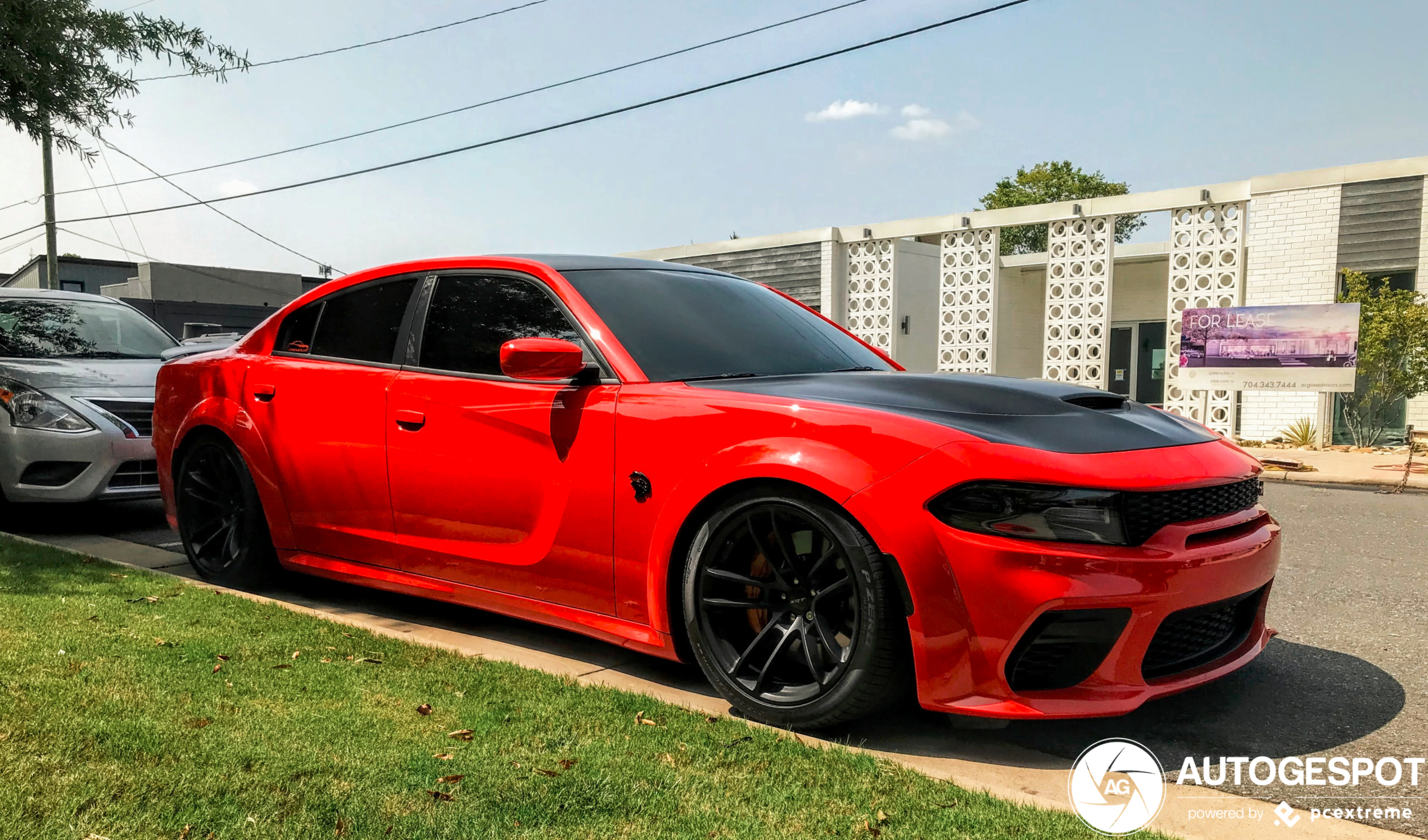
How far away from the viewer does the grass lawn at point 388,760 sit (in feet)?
7.98

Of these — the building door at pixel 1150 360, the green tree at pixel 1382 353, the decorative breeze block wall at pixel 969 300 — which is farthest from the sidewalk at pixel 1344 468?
the building door at pixel 1150 360

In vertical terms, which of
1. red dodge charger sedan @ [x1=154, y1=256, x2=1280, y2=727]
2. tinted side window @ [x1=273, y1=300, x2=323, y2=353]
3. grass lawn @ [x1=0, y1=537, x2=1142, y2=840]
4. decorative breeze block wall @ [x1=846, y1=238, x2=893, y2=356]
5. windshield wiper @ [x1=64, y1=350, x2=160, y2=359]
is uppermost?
decorative breeze block wall @ [x1=846, y1=238, x2=893, y2=356]

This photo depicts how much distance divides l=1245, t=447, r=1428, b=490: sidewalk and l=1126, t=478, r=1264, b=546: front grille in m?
9.09

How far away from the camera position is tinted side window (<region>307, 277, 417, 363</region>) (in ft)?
14.8

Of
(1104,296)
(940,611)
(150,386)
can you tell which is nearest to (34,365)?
(150,386)

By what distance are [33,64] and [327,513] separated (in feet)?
23.5

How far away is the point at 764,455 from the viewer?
315 centimetres

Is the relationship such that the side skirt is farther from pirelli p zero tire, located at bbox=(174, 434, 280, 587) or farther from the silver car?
the silver car

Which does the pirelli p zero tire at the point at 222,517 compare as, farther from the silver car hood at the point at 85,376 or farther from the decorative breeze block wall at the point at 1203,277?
the decorative breeze block wall at the point at 1203,277

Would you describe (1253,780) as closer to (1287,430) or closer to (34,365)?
(34,365)

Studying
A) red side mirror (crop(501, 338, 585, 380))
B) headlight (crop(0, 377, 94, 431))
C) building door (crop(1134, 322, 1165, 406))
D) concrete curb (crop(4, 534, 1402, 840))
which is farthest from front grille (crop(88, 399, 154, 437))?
building door (crop(1134, 322, 1165, 406))

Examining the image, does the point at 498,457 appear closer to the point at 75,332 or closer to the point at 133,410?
the point at 133,410

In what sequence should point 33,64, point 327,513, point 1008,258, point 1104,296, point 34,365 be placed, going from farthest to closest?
point 1008,258, point 1104,296, point 33,64, point 34,365, point 327,513

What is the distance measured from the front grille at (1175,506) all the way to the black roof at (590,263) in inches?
85.9
